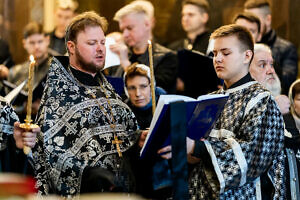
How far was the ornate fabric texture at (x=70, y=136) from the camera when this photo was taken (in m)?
5.04

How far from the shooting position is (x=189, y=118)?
4.80 meters

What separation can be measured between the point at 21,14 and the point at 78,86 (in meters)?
5.84

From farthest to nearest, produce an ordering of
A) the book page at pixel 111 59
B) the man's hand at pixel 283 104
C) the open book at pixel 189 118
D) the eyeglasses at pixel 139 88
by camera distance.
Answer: the book page at pixel 111 59, the eyeglasses at pixel 139 88, the man's hand at pixel 283 104, the open book at pixel 189 118

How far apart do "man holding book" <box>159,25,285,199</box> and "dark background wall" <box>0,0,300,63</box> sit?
15.3 feet

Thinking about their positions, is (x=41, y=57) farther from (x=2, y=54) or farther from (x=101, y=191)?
(x=101, y=191)

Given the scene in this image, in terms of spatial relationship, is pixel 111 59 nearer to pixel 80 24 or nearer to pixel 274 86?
pixel 274 86

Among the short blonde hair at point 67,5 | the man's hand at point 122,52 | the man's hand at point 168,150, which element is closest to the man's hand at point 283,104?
the man's hand at point 168,150

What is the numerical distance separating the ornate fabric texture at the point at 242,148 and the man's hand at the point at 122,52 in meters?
2.23

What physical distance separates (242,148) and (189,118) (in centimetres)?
48

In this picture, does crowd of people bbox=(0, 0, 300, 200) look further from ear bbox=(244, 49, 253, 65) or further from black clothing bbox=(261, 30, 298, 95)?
black clothing bbox=(261, 30, 298, 95)

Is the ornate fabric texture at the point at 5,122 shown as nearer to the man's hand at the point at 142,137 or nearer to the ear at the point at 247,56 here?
the man's hand at the point at 142,137

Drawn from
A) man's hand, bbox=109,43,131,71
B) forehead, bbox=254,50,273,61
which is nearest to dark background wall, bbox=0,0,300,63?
man's hand, bbox=109,43,131,71

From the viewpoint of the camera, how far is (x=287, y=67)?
798cm

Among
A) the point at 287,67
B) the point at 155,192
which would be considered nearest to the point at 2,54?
the point at 287,67
